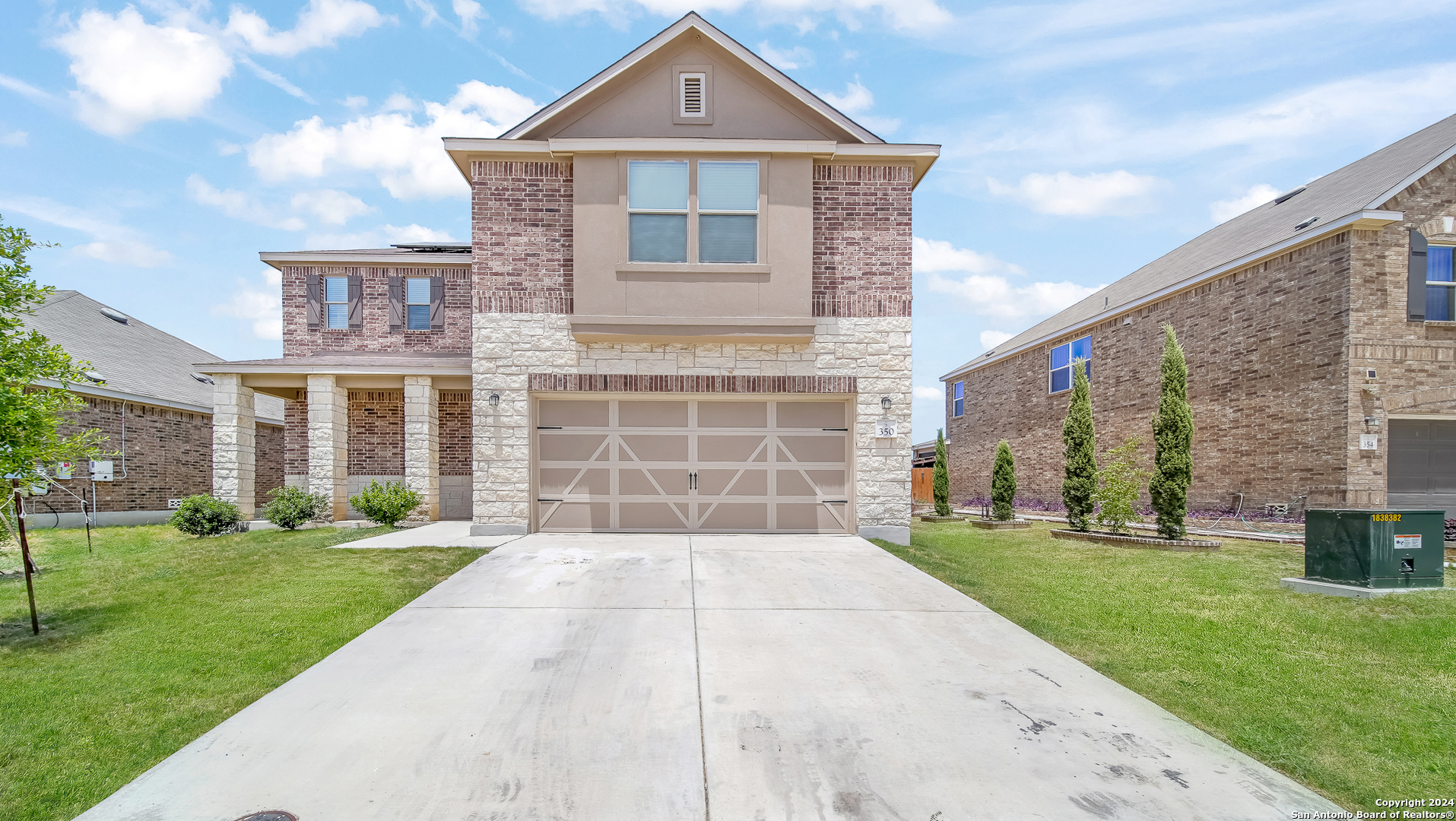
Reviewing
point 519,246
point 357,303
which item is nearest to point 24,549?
point 519,246

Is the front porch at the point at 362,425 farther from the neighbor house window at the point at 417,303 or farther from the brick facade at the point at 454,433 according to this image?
the neighbor house window at the point at 417,303

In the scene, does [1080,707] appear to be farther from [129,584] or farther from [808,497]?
[129,584]

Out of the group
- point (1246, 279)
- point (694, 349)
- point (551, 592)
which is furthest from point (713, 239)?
point (1246, 279)

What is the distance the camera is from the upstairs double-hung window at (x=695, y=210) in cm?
1107

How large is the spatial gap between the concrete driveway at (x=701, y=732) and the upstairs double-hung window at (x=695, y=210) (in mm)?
6038

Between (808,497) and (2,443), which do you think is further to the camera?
(808,497)

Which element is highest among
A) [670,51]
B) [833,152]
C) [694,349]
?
[670,51]

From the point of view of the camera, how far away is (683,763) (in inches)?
156

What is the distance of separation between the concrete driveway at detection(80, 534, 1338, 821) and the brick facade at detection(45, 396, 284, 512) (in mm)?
15535

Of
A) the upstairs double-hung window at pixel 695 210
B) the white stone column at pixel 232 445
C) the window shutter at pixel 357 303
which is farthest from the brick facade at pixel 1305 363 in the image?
the white stone column at pixel 232 445

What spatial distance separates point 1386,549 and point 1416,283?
29.3 ft

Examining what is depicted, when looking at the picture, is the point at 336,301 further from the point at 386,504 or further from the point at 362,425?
the point at 386,504

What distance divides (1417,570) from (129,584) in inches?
590

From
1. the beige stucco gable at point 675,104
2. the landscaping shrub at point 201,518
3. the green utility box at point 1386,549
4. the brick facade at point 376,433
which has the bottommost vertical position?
the landscaping shrub at point 201,518
